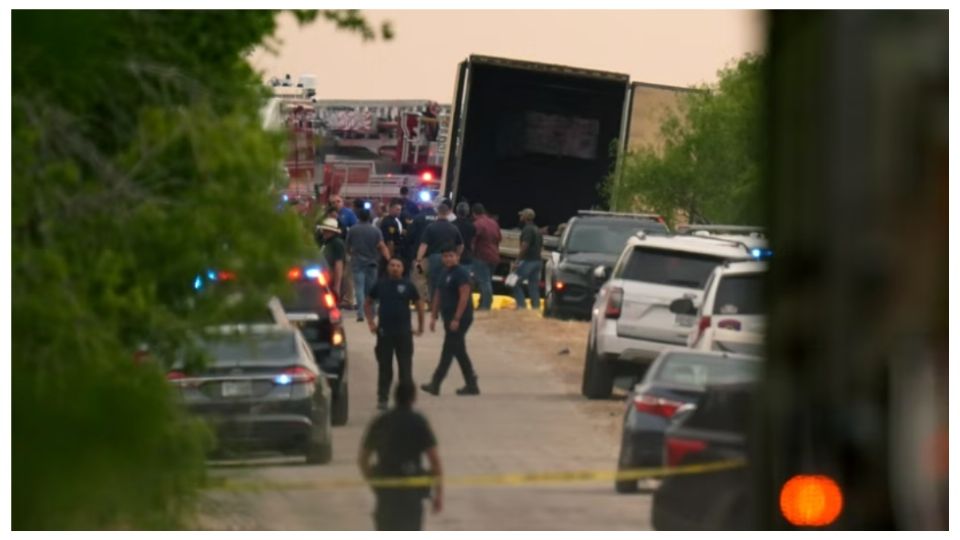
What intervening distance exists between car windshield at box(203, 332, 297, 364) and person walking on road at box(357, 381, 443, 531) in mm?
523

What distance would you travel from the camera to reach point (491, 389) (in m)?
9.26

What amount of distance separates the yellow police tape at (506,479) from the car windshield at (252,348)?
0.50 metres

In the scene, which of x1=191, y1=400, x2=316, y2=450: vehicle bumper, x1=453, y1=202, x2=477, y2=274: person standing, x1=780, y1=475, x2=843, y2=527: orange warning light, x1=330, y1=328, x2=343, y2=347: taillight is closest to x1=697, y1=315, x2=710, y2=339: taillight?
x1=453, y1=202, x2=477, y2=274: person standing

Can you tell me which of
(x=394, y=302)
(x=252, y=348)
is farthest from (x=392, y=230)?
(x=252, y=348)

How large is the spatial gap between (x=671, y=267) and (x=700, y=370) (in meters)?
3.26

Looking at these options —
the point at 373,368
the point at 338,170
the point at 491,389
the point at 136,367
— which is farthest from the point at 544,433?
the point at 136,367

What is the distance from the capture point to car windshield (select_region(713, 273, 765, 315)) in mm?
10266

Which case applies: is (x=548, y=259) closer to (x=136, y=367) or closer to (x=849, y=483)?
(x=849, y=483)

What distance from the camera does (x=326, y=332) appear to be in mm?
8328

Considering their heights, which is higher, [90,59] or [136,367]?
[90,59]

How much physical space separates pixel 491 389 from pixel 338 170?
68.1 inches

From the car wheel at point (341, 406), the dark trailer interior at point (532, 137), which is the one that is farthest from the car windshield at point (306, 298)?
the dark trailer interior at point (532, 137)

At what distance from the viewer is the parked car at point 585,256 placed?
471 inches

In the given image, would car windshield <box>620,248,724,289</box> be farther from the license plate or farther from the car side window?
the license plate
